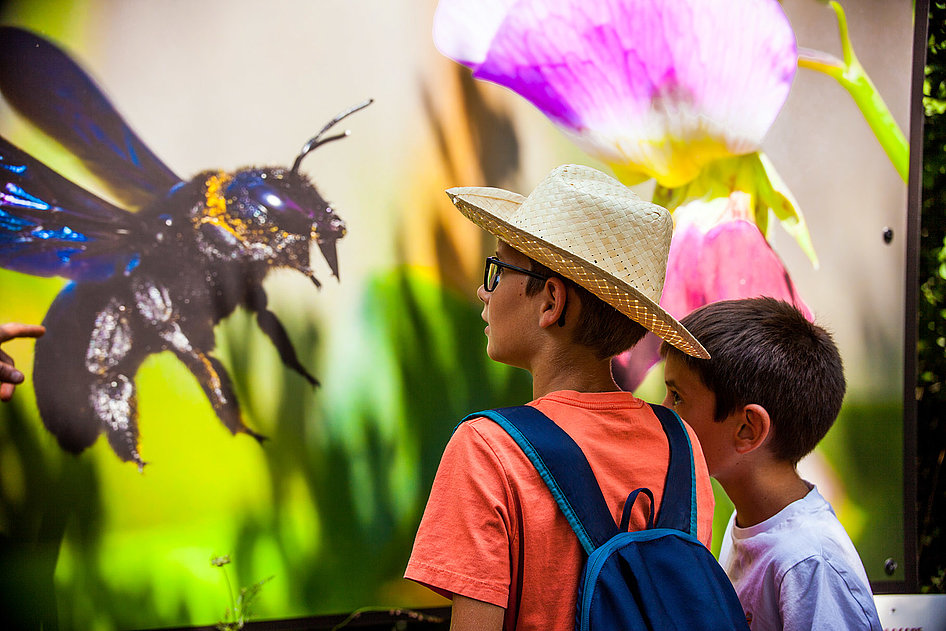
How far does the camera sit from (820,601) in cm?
132

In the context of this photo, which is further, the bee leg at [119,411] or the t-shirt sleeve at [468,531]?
the bee leg at [119,411]

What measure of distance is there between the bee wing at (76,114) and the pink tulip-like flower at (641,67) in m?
0.83

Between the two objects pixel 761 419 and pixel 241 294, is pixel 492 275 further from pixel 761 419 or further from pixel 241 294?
pixel 241 294

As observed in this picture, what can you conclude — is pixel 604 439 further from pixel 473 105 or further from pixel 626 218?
pixel 473 105

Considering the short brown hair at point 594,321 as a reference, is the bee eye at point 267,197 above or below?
above

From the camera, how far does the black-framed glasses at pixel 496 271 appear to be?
3.81 feet

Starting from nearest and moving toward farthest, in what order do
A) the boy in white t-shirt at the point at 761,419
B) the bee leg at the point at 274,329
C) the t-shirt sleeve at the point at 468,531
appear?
the t-shirt sleeve at the point at 468,531
the boy in white t-shirt at the point at 761,419
the bee leg at the point at 274,329

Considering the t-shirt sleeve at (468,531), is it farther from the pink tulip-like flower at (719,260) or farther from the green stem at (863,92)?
the green stem at (863,92)

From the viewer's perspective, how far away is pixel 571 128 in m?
2.30

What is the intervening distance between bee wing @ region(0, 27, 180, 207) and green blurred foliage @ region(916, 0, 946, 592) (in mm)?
2404

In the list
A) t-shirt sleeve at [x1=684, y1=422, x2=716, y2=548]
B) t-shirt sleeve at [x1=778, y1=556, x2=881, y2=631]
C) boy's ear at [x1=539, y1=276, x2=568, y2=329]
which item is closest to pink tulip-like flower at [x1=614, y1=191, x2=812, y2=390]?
t-shirt sleeve at [x1=778, y1=556, x2=881, y2=631]

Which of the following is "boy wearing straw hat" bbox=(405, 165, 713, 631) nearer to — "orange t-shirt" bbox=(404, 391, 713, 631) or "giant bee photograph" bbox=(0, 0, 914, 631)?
"orange t-shirt" bbox=(404, 391, 713, 631)

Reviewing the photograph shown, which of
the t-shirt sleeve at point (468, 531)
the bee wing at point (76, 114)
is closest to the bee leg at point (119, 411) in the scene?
the bee wing at point (76, 114)

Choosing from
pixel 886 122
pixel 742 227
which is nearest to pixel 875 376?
pixel 742 227
